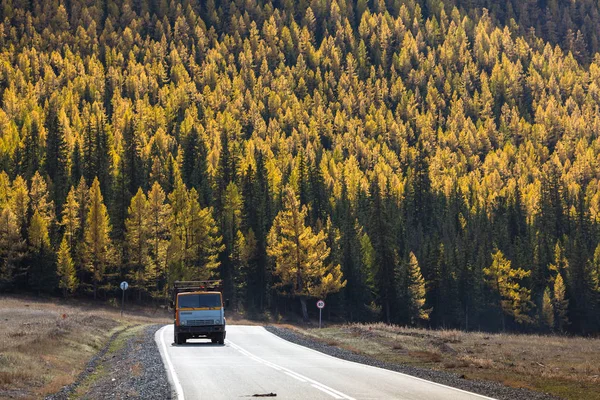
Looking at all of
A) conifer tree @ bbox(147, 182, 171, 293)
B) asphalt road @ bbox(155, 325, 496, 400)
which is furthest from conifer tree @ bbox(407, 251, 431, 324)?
asphalt road @ bbox(155, 325, 496, 400)

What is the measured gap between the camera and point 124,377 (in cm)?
2312

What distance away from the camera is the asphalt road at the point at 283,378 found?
18.8 m

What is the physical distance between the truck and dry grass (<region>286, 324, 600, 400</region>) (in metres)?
6.88

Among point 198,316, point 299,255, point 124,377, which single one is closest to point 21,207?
point 299,255

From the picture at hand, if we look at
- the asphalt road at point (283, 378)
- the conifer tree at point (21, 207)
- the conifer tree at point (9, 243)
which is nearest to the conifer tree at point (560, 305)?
the conifer tree at point (9, 243)

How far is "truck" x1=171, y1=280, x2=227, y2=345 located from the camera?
36625 millimetres

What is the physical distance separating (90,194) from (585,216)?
3644 inches

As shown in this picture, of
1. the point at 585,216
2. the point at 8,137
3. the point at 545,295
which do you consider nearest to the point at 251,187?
the point at 545,295

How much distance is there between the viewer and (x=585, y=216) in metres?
138

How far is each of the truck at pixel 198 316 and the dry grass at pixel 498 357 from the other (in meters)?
6.88

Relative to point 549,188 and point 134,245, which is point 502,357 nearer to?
point 134,245

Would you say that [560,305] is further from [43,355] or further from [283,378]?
[283,378]

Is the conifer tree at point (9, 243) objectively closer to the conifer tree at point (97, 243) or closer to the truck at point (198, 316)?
the conifer tree at point (97, 243)

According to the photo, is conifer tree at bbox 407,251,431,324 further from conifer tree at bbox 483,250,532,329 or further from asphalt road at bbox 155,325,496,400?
asphalt road at bbox 155,325,496,400
